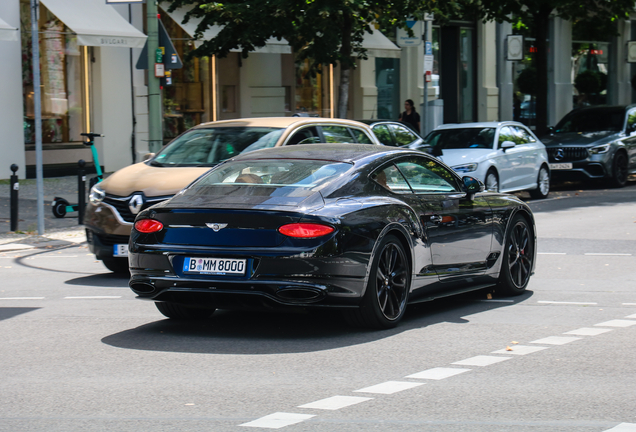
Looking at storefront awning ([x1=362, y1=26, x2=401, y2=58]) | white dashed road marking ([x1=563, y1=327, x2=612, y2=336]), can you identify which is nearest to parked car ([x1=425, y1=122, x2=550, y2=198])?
storefront awning ([x1=362, y1=26, x2=401, y2=58])

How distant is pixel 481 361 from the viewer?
6.42 m

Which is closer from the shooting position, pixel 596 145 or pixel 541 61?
pixel 596 145

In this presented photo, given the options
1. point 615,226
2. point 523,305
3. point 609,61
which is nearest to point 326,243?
point 523,305

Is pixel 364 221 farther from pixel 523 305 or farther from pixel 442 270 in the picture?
pixel 523 305

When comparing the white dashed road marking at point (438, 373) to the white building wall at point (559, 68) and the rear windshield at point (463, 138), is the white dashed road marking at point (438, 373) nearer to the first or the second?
the rear windshield at point (463, 138)

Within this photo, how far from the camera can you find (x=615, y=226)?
15.3 meters

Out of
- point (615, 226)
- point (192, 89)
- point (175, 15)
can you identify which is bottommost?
point (615, 226)

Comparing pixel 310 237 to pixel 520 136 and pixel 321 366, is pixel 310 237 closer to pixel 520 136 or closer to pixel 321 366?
pixel 321 366

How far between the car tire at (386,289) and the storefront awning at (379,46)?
2114 centimetres

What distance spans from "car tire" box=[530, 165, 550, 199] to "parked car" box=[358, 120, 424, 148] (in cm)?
364

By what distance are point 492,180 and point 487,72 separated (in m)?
18.7

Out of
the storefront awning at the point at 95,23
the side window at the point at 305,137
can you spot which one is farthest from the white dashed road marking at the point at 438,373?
the storefront awning at the point at 95,23

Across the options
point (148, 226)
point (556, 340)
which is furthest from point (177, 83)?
point (556, 340)

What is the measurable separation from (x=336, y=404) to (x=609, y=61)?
138ft
